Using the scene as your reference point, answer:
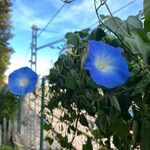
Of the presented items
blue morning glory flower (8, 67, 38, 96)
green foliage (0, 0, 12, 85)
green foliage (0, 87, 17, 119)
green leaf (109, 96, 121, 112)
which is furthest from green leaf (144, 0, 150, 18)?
green foliage (0, 0, 12, 85)

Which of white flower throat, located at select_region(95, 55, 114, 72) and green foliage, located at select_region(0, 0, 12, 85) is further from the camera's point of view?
green foliage, located at select_region(0, 0, 12, 85)

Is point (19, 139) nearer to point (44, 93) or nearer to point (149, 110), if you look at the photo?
point (44, 93)

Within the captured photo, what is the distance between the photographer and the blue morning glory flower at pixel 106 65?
1260 millimetres

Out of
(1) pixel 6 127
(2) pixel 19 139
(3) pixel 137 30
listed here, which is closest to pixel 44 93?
(3) pixel 137 30

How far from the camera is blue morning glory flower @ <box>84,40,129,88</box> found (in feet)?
4.13

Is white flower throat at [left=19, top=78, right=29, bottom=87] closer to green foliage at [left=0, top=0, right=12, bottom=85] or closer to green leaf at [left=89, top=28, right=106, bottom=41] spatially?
green leaf at [left=89, top=28, right=106, bottom=41]

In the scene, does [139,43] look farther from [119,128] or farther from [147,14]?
[119,128]

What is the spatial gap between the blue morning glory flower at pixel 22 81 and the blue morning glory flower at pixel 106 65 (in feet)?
1.65

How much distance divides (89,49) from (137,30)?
128 mm

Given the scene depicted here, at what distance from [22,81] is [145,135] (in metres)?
0.54

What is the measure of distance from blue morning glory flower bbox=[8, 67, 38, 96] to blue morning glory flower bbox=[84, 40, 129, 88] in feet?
1.65

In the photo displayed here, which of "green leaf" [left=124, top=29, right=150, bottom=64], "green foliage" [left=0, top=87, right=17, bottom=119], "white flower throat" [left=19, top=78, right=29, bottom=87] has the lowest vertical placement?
"green leaf" [left=124, top=29, right=150, bottom=64]

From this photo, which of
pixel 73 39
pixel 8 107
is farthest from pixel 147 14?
pixel 8 107

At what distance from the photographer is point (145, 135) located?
1.36m
